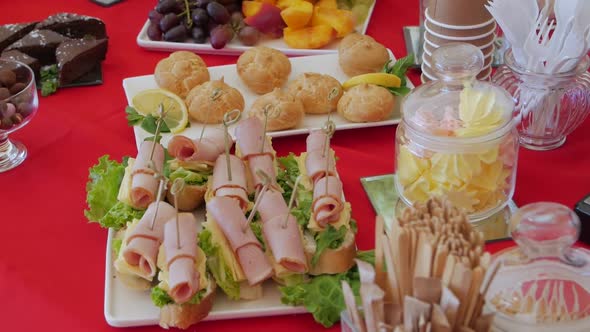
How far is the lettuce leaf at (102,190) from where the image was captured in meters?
1.41

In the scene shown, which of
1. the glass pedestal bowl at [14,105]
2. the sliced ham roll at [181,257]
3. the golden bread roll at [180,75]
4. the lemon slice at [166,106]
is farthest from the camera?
the golden bread roll at [180,75]

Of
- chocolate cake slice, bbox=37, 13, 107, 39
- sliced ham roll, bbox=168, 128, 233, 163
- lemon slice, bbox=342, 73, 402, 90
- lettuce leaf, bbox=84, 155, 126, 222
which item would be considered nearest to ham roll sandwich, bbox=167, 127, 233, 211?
sliced ham roll, bbox=168, 128, 233, 163

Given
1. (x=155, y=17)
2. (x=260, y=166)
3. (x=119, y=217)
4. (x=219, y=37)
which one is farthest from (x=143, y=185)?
(x=155, y=17)

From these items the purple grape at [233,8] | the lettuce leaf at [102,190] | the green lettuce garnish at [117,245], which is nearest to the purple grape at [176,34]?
the purple grape at [233,8]

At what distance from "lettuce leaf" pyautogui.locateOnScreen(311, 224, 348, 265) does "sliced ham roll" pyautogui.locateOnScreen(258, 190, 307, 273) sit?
0.02 meters

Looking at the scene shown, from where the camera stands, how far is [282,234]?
4.01ft

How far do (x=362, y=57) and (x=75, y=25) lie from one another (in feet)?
2.58

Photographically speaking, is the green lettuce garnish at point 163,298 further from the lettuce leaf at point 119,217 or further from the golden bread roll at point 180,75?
the golden bread roll at point 180,75

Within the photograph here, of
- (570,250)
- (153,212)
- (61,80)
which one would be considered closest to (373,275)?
(570,250)

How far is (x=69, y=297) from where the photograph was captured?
4.25 feet

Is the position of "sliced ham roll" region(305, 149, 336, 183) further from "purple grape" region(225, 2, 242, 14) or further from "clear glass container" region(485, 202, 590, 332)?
"purple grape" region(225, 2, 242, 14)

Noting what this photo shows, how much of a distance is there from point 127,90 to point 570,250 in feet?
3.84

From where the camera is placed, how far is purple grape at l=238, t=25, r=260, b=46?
6.61 feet

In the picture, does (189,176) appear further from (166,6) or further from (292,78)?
(166,6)
